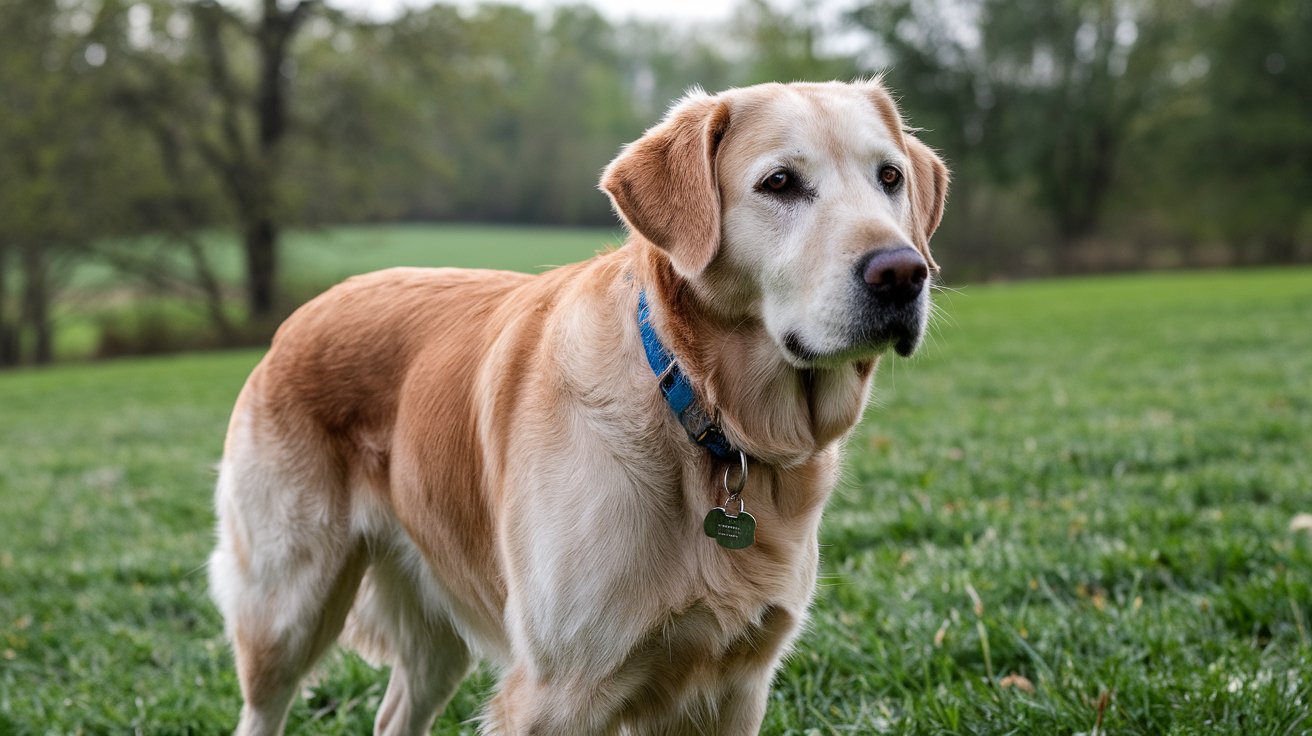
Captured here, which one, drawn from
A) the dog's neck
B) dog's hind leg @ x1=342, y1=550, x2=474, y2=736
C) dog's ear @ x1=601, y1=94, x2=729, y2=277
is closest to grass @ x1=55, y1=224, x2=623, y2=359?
dog's hind leg @ x1=342, y1=550, x2=474, y2=736

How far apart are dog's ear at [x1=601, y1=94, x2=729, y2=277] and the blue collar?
7.2 inches

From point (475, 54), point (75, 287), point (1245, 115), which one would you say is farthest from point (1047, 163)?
point (75, 287)

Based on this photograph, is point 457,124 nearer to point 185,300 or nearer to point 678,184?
point 185,300

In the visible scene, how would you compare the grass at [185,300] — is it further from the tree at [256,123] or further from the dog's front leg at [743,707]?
the dog's front leg at [743,707]

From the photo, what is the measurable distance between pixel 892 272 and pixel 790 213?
0.98ft

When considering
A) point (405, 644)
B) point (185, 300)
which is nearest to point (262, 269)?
point (185, 300)

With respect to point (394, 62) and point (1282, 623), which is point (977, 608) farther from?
point (394, 62)

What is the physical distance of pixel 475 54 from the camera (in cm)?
2423

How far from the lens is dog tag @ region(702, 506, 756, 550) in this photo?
2.29m

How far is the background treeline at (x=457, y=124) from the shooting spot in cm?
2280

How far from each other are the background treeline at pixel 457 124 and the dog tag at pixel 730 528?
767cm

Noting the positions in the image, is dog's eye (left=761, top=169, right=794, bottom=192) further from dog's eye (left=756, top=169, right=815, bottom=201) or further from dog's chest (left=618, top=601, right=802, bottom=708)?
dog's chest (left=618, top=601, right=802, bottom=708)

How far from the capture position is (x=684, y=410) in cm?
233

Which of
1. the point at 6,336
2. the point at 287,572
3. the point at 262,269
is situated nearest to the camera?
the point at 287,572
